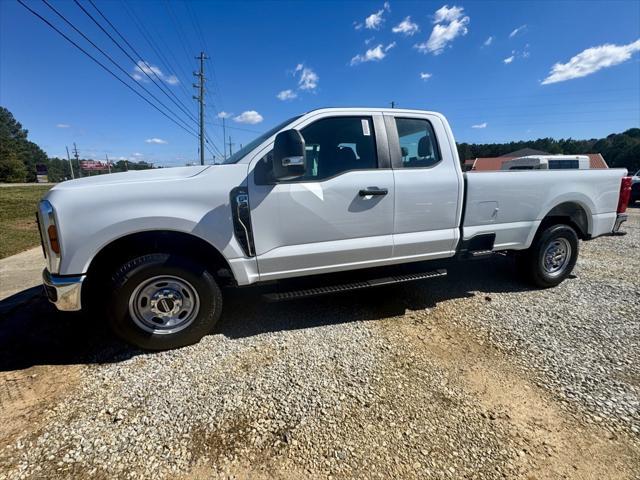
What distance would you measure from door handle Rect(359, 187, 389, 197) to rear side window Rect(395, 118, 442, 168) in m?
0.44

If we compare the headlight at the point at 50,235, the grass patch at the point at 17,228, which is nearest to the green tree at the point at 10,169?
the grass patch at the point at 17,228

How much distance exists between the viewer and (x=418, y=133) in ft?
11.3

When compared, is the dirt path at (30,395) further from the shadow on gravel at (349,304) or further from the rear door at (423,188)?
the rear door at (423,188)

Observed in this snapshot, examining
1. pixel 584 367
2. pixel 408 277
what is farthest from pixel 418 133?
pixel 584 367

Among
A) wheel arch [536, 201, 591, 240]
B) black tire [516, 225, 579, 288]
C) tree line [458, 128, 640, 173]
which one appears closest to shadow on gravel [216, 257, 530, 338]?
black tire [516, 225, 579, 288]

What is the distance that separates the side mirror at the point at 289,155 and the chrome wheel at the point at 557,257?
3478 mm

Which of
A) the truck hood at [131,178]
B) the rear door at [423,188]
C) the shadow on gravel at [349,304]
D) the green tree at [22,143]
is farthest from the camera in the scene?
the green tree at [22,143]

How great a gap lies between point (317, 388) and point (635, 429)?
1.97m

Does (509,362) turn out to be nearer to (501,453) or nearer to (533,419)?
(533,419)

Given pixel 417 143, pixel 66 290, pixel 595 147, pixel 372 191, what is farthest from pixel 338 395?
pixel 595 147

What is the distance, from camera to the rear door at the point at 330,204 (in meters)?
2.79

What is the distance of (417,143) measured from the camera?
3451mm

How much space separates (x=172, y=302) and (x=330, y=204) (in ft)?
5.35

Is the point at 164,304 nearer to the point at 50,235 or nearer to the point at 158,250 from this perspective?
the point at 158,250
